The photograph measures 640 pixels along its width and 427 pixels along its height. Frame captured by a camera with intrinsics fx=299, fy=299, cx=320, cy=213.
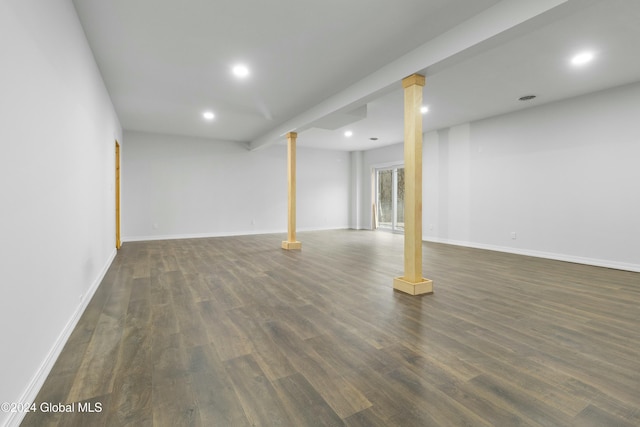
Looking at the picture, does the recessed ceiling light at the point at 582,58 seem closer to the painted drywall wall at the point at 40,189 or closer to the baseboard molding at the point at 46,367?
the painted drywall wall at the point at 40,189

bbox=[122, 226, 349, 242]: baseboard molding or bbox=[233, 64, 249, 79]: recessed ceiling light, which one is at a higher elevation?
bbox=[233, 64, 249, 79]: recessed ceiling light

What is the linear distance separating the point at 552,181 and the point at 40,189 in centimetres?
674

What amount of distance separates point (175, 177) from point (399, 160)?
6.31 metres

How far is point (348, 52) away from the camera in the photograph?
11.0 ft

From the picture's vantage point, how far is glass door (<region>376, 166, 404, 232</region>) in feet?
30.5

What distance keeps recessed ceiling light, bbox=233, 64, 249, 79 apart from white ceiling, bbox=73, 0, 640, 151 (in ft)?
0.30

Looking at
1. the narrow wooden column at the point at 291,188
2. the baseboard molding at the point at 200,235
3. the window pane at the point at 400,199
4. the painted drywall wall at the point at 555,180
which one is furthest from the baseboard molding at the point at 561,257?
the baseboard molding at the point at 200,235

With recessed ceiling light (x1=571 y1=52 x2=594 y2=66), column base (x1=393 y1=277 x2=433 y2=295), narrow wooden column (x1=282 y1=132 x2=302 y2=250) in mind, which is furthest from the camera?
narrow wooden column (x1=282 y1=132 x2=302 y2=250)

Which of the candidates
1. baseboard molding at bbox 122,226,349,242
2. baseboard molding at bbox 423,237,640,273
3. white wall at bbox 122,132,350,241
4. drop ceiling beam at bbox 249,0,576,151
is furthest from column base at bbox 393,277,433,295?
white wall at bbox 122,132,350,241

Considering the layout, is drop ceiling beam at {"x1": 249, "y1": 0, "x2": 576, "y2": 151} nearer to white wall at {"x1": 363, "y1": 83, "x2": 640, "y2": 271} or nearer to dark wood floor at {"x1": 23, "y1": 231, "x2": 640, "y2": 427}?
dark wood floor at {"x1": 23, "y1": 231, "x2": 640, "y2": 427}

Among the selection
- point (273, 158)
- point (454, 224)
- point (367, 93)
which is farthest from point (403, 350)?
point (273, 158)

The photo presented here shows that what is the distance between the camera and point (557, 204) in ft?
17.1

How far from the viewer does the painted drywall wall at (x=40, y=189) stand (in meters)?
1.34

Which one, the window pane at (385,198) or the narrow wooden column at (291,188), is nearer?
the narrow wooden column at (291,188)
